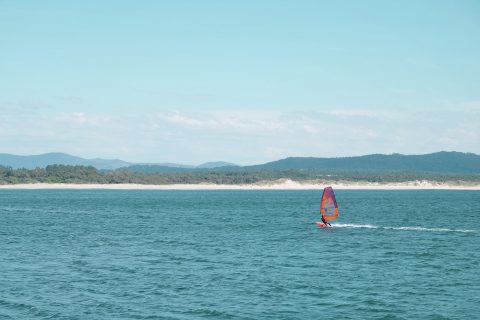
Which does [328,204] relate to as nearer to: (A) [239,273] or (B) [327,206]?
(B) [327,206]

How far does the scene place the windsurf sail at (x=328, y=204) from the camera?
7667 cm

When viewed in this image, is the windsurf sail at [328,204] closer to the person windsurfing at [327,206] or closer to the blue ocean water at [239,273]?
the person windsurfing at [327,206]

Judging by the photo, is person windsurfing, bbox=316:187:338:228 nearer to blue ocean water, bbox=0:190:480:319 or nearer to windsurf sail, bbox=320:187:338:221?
windsurf sail, bbox=320:187:338:221

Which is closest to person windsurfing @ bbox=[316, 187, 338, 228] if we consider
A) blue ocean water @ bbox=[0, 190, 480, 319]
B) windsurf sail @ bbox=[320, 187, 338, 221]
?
windsurf sail @ bbox=[320, 187, 338, 221]

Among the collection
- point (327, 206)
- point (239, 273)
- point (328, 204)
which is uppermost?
point (328, 204)

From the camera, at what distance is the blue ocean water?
33.3 metres

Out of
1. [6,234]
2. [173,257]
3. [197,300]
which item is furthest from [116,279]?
[6,234]

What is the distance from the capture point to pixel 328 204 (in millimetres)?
78500

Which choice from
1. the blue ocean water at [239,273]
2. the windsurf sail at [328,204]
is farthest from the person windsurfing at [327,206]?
the blue ocean water at [239,273]

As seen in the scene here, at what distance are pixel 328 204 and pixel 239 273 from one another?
121 feet

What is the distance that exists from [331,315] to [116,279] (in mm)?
13576

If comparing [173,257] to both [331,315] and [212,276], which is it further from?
[331,315]

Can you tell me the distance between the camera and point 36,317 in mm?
31719

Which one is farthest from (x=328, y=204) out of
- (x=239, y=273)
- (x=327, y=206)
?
(x=239, y=273)
